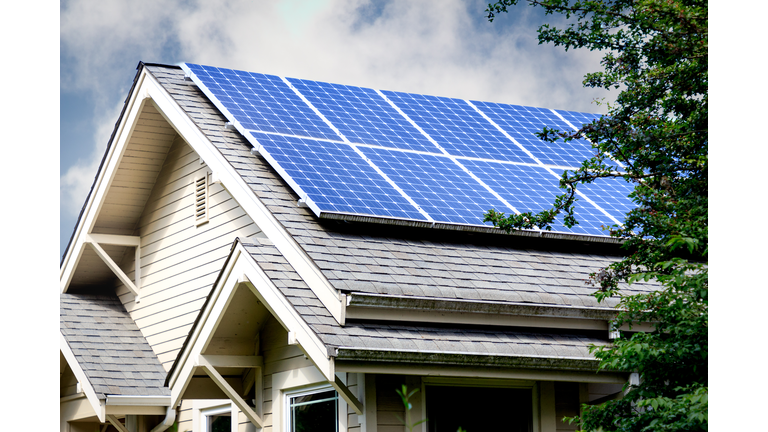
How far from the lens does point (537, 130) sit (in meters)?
15.1

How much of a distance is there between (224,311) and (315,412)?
1620mm

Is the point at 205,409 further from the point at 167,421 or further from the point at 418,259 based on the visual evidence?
the point at 418,259

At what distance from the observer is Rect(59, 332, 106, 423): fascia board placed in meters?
11.3

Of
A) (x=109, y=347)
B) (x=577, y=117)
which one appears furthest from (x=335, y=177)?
(x=577, y=117)

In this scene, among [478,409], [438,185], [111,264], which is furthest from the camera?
[111,264]

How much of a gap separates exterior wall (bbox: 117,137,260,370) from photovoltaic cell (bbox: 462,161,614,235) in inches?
139

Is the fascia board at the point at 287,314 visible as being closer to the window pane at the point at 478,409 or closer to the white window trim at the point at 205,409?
the window pane at the point at 478,409

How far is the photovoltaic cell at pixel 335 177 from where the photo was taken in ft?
33.2

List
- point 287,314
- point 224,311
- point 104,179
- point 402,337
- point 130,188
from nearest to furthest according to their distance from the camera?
point 287,314 < point 402,337 < point 224,311 < point 104,179 < point 130,188

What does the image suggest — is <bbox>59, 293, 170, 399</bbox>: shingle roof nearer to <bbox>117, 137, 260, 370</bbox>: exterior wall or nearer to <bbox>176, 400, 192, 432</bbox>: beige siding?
<bbox>117, 137, 260, 370</bbox>: exterior wall

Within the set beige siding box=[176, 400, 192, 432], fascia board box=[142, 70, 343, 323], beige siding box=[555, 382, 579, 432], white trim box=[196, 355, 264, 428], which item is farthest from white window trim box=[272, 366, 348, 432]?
beige siding box=[555, 382, 579, 432]
